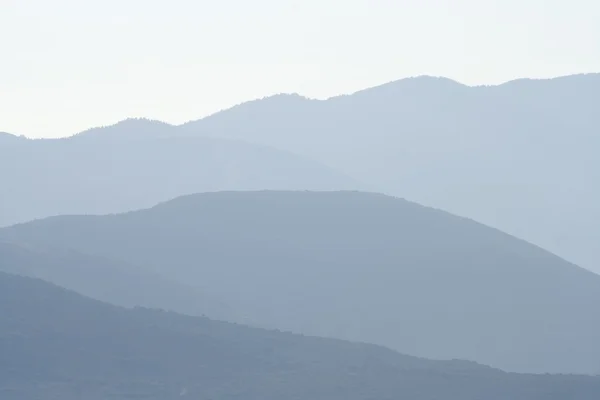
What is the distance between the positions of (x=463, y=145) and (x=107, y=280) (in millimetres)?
98674

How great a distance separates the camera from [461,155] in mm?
130125

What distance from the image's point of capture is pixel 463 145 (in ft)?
438

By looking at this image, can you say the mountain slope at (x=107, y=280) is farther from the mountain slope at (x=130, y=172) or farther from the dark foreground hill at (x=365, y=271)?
the mountain slope at (x=130, y=172)

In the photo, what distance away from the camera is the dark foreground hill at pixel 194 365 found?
83.4ft

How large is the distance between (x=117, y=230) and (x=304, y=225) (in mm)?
10050

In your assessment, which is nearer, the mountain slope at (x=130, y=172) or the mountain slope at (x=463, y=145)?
the mountain slope at (x=130, y=172)

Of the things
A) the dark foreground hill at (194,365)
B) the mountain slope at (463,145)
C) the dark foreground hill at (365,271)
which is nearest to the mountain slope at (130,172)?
the mountain slope at (463,145)

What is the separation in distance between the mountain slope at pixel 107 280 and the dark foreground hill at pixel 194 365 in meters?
7.84

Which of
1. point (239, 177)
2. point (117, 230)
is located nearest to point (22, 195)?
point (239, 177)

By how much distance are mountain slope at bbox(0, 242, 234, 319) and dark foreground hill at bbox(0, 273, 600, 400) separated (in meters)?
7.84

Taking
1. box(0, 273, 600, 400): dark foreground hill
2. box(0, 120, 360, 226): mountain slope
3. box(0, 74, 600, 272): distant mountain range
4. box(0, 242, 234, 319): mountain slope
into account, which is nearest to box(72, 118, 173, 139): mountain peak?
box(0, 74, 600, 272): distant mountain range

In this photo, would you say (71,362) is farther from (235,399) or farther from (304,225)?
(304,225)

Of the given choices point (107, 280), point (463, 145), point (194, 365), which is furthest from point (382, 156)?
point (194, 365)

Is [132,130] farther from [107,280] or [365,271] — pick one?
[107,280]
